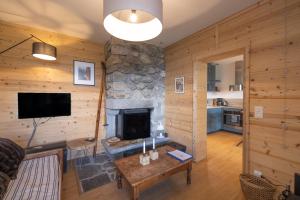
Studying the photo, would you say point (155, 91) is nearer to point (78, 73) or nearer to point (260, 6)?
point (78, 73)

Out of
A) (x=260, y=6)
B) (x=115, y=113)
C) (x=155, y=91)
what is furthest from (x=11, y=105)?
(x=260, y=6)

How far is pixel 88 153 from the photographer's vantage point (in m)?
3.21

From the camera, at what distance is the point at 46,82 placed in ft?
9.07

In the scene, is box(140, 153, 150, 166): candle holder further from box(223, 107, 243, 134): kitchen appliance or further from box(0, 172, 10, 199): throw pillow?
box(223, 107, 243, 134): kitchen appliance

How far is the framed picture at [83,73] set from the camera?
3039 mm

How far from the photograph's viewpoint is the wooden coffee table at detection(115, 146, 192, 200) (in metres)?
1.63

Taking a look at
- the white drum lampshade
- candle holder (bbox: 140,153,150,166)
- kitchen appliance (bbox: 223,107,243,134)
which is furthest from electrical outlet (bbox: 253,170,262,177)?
kitchen appliance (bbox: 223,107,243,134)

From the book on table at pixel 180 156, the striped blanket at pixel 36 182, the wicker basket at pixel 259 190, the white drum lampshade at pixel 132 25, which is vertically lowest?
the wicker basket at pixel 259 190

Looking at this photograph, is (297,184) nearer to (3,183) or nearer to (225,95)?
(3,183)

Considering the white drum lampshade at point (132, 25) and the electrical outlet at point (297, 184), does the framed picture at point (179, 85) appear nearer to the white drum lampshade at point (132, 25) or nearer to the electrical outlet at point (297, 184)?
the white drum lampshade at point (132, 25)

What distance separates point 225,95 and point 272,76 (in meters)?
4.01

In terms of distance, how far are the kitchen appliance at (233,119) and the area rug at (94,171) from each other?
408cm

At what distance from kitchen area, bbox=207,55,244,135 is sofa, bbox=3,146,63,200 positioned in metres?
4.32

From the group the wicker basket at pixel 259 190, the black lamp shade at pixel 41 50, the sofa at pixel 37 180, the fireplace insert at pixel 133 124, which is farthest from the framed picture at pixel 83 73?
the wicker basket at pixel 259 190
